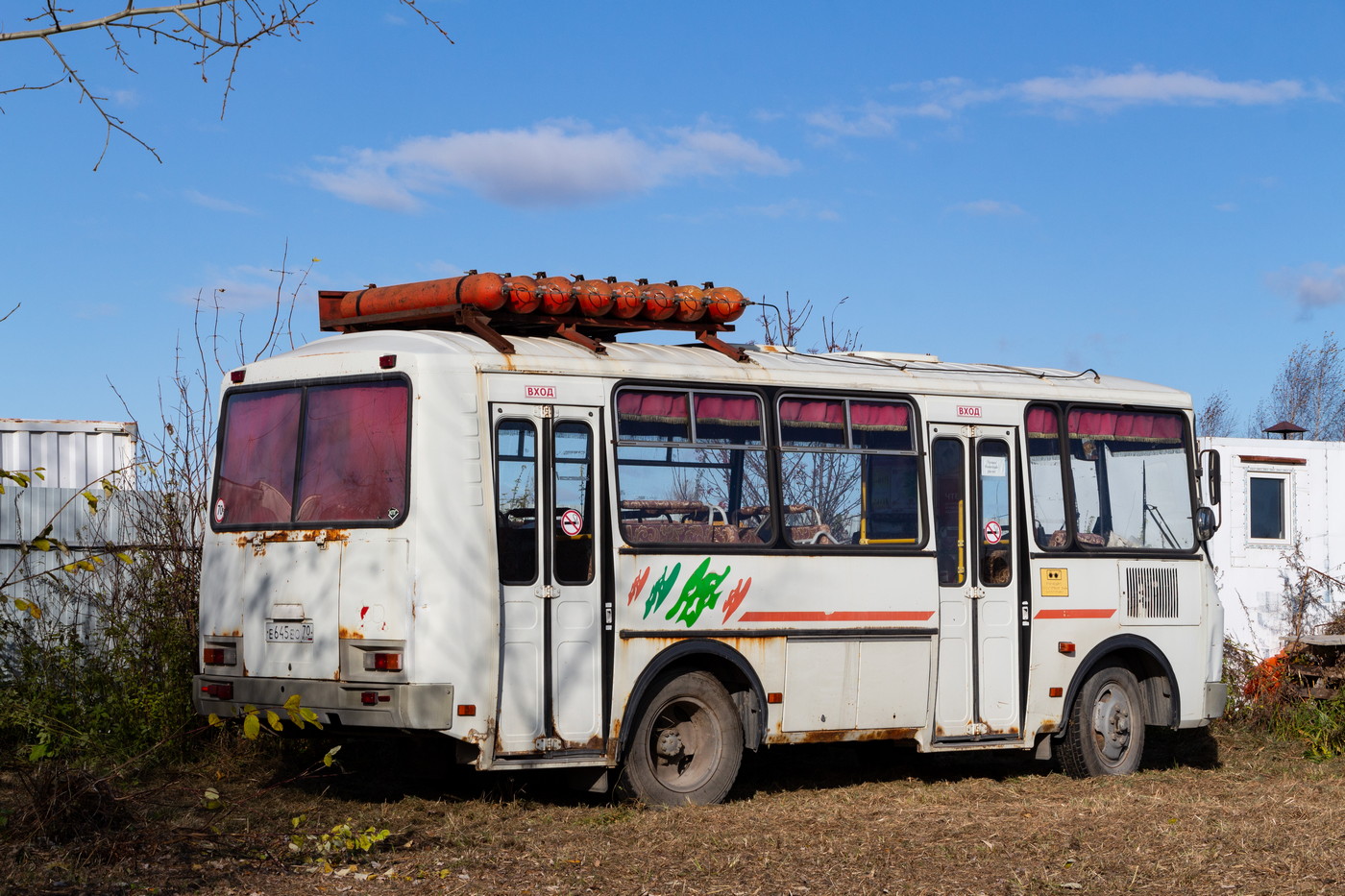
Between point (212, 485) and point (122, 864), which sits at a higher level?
point (212, 485)

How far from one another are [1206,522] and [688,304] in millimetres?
4624

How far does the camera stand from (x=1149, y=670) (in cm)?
1266

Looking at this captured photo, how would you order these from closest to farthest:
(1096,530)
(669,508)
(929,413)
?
(669,508), (929,413), (1096,530)

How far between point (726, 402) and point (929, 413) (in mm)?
1756

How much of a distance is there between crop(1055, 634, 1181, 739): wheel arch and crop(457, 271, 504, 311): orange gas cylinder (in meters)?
5.34

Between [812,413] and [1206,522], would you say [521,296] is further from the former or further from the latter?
[1206,522]

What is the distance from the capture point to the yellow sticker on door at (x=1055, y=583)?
1187cm

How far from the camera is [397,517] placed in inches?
362

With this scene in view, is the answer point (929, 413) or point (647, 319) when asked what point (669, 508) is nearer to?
point (647, 319)

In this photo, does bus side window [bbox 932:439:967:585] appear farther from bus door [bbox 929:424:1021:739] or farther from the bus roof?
the bus roof

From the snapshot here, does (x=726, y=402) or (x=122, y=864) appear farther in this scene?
(x=726, y=402)

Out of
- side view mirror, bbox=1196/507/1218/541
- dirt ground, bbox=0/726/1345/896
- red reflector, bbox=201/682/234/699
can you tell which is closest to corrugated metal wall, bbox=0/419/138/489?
dirt ground, bbox=0/726/1345/896

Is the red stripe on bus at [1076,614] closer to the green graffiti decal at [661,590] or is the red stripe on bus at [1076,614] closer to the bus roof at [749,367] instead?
the bus roof at [749,367]

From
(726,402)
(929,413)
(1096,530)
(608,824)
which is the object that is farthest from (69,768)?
(1096,530)
